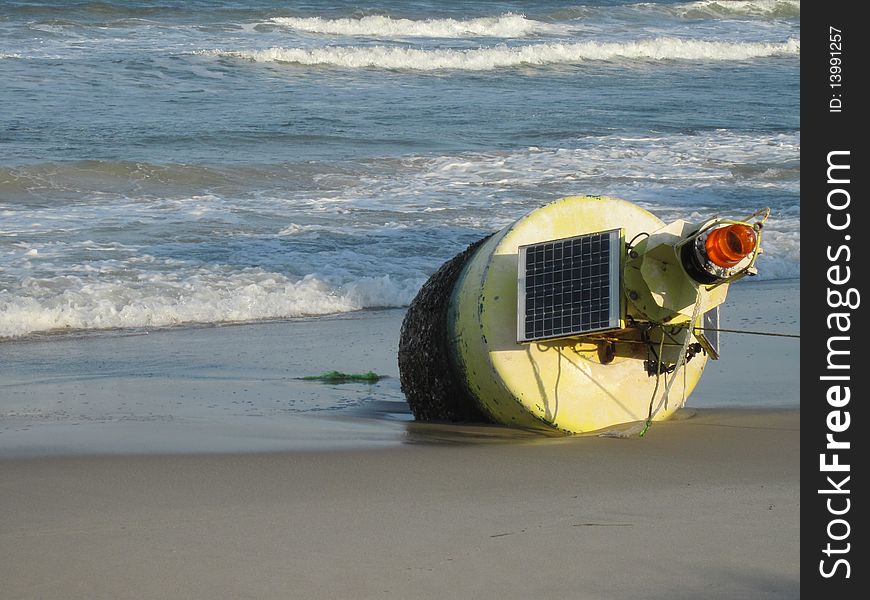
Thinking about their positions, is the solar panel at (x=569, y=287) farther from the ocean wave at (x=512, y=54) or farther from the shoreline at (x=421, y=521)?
the ocean wave at (x=512, y=54)

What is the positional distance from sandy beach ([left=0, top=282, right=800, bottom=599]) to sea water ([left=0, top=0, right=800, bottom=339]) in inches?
107

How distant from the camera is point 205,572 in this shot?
3406 millimetres

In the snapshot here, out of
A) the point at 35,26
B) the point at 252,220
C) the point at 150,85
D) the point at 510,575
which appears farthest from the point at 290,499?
the point at 35,26

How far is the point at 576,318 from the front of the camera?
4.68 m

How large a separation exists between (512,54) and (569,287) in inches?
771

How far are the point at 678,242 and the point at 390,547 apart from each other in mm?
1645

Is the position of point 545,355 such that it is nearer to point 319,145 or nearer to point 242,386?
point 242,386

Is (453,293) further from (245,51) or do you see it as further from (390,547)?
(245,51)

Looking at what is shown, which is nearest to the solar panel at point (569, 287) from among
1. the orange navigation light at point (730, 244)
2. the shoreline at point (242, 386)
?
the orange navigation light at point (730, 244)

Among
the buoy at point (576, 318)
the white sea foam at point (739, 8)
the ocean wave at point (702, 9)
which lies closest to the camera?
the buoy at point (576, 318)

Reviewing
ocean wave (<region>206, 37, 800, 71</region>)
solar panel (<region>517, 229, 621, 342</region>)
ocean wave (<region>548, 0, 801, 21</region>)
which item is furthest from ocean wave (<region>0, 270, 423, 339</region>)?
ocean wave (<region>548, 0, 801, 21</region>)

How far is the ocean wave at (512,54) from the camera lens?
21969 mm

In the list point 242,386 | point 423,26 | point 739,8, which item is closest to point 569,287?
point 242,386

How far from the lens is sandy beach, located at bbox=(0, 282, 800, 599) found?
3373mm
